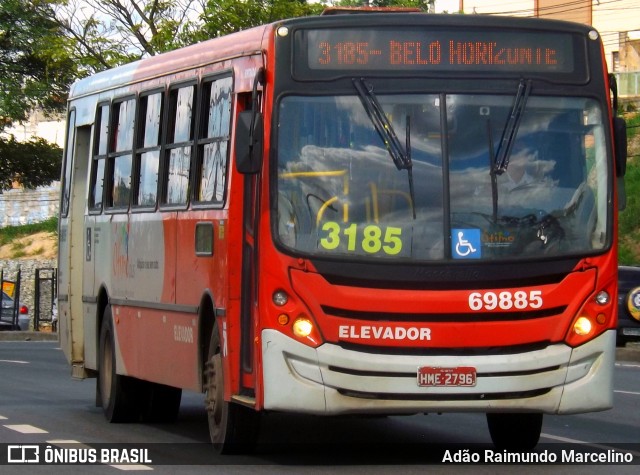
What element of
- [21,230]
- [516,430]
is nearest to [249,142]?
[516,430]

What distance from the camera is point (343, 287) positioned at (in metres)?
10.4

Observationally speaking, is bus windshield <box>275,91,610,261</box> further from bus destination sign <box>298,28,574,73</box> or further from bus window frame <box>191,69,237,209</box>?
bus window frame <box>191,69,237,209</box>

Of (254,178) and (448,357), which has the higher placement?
(254,178)

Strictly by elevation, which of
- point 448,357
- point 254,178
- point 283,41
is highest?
A: point 283,41

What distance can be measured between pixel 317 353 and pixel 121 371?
4.40m

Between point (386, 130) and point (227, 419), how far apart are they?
2.27 metres

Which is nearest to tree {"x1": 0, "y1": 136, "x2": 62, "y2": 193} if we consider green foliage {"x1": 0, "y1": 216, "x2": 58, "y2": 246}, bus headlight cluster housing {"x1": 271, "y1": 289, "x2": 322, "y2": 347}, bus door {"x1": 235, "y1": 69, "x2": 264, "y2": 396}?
green foliage {"x1": 0, "y1": 216, "x2": 58, "y2": 246}


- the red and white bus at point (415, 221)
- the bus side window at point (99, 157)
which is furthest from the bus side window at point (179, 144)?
the bus side window at point (99, 157)

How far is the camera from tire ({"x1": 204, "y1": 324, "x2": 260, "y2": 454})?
11.2 metres

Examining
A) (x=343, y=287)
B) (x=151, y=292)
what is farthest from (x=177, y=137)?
(x=343, y=287)

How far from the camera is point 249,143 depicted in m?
10.6

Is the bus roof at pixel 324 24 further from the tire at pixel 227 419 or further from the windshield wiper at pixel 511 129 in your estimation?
the tire at pixel 227 419

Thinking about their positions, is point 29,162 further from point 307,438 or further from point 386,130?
point 386,130

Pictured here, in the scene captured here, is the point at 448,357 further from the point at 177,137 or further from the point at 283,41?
the point at 177,137
